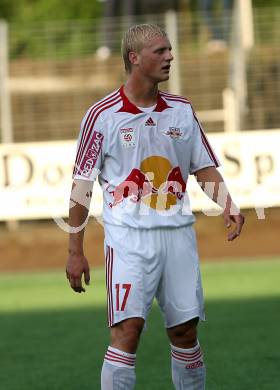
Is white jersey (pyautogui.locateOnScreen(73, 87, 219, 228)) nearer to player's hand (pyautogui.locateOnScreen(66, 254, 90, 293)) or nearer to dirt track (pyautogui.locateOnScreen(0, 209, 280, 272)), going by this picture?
player's hand (pyautogui.locateOnScreen(66, 254, 90, 293))

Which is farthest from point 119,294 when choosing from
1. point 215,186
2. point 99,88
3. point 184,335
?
point 99,88

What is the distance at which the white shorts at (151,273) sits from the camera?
19.6 ft

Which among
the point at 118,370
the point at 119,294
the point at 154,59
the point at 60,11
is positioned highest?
the point at 154,59

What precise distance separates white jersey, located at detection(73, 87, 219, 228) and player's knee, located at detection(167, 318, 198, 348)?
20.2 inches

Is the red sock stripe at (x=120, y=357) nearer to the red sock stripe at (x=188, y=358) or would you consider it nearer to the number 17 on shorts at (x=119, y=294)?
the number 17 on shorts at (x=119, y=294)

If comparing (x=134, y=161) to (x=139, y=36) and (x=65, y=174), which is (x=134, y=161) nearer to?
(x=139, y=36)

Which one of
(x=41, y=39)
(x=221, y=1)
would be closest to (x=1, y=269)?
(x=41, y=39)

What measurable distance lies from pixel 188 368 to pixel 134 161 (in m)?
1.08

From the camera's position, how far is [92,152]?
607 centimetres

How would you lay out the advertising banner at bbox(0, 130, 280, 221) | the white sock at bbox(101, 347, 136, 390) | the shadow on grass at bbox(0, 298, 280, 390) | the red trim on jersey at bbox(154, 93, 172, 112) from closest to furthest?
1. the white sock at bbox(101, 347, 136, 390)
2. the red trim on jersey at bbox(154, 93, 172, 112)
3. the shadow on grass at bbox(0, 298, 280, 390)
4. the advertising banner at bbox(0, 130, 280, 221)

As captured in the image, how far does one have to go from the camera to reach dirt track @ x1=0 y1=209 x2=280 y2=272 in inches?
762

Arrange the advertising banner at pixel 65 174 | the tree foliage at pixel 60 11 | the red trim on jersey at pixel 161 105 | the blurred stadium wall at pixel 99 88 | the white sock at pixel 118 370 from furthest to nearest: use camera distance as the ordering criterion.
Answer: the tree foliage at pixel 60 11
the blurred stadium wall at pixel 99 88
the advertising banner at pixel 65 174
the red trim on jersey at pixel 161 105
the white sock at pixel 118 370

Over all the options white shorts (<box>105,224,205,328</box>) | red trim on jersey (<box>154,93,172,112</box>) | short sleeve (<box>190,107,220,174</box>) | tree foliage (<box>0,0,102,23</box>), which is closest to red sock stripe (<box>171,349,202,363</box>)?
white shorts (<box>105,224,205,328</box>)

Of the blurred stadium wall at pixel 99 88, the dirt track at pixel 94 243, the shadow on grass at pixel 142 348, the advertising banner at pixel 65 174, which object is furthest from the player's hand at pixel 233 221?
the blurred stadium wall at pixel 99 88
